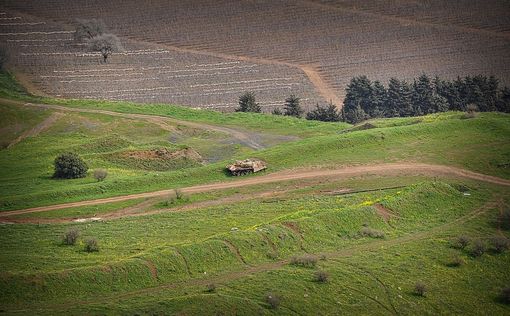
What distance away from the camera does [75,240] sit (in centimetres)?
4478

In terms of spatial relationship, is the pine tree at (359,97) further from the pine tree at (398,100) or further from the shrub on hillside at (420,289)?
the shrub on hillside at (420,289)

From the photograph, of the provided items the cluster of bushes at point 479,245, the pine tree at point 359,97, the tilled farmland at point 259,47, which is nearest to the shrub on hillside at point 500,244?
the cluster of bushes at point 479,245

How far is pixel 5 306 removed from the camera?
37219mm

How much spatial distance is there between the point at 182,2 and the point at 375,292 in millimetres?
83410

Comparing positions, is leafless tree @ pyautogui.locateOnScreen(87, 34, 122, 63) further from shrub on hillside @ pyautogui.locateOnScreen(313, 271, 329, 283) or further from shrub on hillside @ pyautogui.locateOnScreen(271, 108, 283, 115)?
shrub on hillside @ pyautogui.locateOnScreen(313, 271, 329, 283)

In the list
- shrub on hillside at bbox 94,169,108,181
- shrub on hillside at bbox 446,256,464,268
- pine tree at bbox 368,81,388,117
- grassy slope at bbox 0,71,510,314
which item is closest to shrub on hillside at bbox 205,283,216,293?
grassy slope at bbox 0,71,510,314

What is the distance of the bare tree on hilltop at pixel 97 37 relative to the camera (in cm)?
10600

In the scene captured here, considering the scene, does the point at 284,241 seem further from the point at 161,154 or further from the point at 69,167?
the point at 161,154

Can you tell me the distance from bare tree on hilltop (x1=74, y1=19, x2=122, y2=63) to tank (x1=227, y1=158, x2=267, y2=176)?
163 ft

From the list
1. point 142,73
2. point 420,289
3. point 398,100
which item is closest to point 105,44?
point 142,73

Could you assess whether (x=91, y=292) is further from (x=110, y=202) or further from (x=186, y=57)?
(x=186, y=57)

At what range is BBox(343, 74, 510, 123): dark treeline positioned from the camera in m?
89.8

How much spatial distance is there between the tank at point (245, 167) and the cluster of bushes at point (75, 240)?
1478 centimetres

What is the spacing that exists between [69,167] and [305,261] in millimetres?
21630
